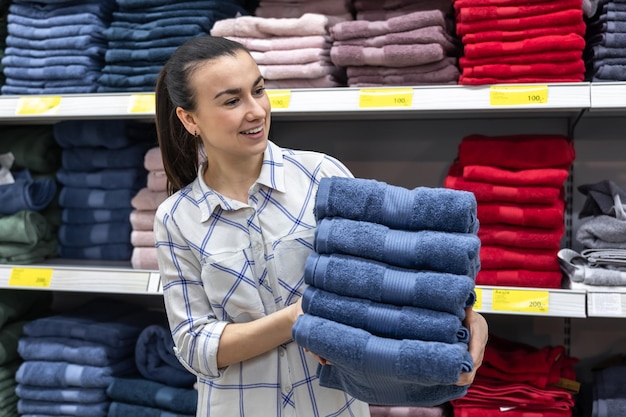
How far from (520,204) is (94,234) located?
114cm

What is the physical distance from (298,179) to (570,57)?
2.29 ft

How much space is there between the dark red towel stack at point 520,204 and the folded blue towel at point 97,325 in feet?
3.10

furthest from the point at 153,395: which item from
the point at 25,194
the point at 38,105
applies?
the point at 38,105

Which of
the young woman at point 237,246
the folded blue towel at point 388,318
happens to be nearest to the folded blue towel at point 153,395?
the young woman at point 237,246

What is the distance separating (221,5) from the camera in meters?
1.66

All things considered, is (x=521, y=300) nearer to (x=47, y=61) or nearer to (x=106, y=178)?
(x=106, y=178)

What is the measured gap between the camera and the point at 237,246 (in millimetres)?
1009

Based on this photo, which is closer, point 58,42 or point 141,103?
point 141,103

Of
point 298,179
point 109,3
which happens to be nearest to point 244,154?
point 298,179

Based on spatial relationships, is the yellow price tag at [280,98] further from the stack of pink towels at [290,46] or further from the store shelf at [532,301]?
the store shelf at [532,301]

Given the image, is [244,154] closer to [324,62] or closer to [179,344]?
[179,344]

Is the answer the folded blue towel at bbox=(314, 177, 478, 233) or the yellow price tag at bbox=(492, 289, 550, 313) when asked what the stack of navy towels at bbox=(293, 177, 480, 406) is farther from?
the yellow price tag at bbox=(492, 289, 550, 313)

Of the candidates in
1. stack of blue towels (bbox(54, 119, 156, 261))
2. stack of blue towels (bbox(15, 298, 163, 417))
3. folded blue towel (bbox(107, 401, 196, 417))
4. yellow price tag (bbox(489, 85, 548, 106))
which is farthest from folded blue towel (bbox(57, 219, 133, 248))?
yellow price tag (bbox(489, 85, 548, 106))

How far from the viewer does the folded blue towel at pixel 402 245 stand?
77 cm
